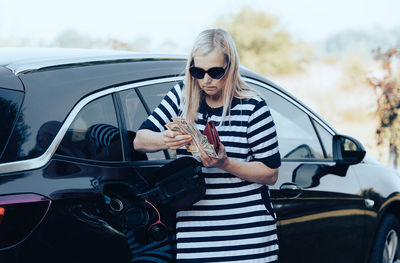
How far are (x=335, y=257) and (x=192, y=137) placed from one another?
1.74m

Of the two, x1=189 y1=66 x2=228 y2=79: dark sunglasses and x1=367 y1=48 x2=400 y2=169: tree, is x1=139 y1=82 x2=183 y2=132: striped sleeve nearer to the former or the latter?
x1=189 y1=66 x2=228 y2=79: dark sunglasses

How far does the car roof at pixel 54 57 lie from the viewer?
243 centimetres

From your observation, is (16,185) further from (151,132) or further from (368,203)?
(368,203)

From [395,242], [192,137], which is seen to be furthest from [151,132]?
[395,242]

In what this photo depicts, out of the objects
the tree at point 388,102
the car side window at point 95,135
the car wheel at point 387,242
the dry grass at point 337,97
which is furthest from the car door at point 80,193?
the dry grass at point 337,97

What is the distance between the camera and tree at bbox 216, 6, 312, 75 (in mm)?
30562

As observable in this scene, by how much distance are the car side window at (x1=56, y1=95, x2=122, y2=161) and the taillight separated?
0.24 meters

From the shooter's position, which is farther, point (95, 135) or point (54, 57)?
point (54, 57)

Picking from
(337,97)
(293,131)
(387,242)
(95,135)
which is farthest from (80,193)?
(337,97)

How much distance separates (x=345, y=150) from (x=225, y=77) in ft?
4.65

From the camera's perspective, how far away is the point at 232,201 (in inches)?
99.7

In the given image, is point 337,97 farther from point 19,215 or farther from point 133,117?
point 19,215

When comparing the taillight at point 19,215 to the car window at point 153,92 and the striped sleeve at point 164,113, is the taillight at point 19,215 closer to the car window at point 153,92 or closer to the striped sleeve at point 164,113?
the striped sleeve at point 164,113

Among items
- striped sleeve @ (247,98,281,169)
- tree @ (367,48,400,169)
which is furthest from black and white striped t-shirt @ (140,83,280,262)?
tree @ (367,48,400,169)
